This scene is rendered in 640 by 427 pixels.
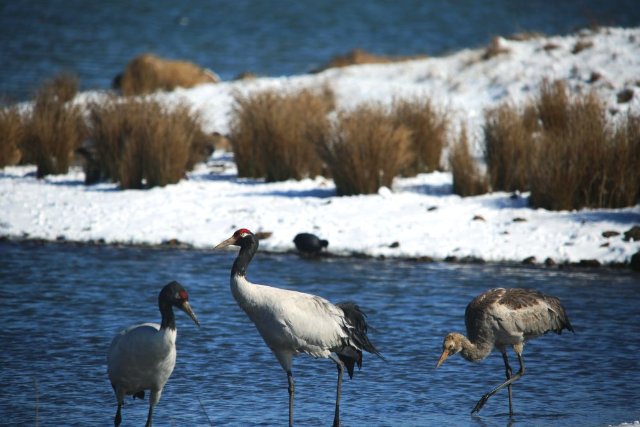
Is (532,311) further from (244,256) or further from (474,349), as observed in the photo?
(244,256)

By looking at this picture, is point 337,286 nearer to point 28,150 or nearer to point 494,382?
point 494,382

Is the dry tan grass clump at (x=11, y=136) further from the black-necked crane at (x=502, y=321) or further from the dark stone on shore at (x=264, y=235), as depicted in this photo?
the black-necked crane at (x=502, y=321)

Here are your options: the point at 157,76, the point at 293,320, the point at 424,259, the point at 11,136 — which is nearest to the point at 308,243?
the point at 424,259

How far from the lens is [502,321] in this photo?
355 inches

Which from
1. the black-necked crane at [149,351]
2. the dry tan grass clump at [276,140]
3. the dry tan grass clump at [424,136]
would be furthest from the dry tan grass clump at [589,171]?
the black-necked crane at [149,351]

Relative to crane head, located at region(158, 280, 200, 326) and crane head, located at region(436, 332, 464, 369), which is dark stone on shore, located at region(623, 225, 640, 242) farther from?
crane head, located at region(158, 280, 200, 326)

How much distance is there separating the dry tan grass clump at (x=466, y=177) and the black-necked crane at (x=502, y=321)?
Result: 21.4ft

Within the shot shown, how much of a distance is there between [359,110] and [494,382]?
799 centimetres

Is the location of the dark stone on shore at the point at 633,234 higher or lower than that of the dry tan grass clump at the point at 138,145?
lower

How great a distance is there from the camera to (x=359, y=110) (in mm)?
17188

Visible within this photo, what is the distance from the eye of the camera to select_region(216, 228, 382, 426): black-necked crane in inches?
334

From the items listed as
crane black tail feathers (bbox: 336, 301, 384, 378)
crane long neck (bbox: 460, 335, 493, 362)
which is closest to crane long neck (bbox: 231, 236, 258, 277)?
crane black tail feathers (bbox: 336, 301, 384, 378)

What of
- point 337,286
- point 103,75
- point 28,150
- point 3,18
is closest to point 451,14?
point 3,18

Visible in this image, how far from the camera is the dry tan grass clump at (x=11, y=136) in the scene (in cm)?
1848
